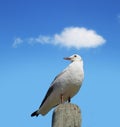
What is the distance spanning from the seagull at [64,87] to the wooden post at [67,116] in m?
3.04

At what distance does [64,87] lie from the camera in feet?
32.2

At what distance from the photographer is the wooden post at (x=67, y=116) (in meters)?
6.18

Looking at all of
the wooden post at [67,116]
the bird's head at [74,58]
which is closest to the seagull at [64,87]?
the bird's head at [74,58]

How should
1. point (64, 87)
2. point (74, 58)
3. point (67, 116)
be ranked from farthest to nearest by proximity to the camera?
point (74, 58), point (64, 87), point (67, 116)

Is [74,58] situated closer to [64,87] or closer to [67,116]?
[64,87]

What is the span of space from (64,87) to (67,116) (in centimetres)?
351

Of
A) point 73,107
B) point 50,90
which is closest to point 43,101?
point 50,90

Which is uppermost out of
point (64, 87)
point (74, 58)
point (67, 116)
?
point (74, 58)

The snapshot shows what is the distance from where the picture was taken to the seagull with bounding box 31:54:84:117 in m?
9.70

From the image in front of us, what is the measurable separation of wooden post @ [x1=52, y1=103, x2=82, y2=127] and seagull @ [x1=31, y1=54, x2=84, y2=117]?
3.04 m

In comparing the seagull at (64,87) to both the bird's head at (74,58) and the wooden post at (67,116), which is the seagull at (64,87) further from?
the wooden post at (67,116)

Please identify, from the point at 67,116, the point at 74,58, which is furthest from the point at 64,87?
the point at 67,116

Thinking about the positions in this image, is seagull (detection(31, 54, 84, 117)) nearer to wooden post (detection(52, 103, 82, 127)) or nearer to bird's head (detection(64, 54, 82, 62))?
bird's head (detection(64, 54, 82, 62))

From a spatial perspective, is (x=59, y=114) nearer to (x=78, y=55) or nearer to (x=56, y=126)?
(x=56, y=126)
